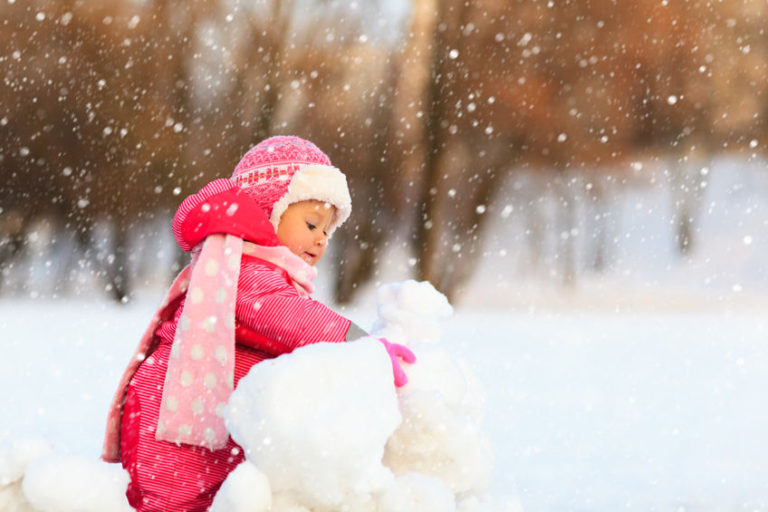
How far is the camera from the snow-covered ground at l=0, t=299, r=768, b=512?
221 centimetres

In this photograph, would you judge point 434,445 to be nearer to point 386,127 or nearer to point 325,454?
point 325,454

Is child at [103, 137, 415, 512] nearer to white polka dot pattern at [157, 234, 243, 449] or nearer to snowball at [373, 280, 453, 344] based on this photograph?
white polka dot pattern at [157, 234, 243, 449]

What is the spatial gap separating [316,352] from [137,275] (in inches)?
190

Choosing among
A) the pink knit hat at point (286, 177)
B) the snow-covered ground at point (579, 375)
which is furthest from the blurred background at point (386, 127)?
the pink knit hat at point (286, 177)

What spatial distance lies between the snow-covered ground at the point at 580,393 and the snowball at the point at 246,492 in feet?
1.08

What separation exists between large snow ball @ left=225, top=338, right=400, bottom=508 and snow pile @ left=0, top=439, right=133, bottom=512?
0.66 ft

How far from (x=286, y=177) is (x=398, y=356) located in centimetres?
41

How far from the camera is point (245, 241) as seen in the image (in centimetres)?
129

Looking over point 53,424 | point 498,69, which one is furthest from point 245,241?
point 498,69

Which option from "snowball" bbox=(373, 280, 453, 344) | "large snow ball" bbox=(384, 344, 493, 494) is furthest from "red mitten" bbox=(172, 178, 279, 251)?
"large snow ball" bbox=(384, 344, 493, 494)

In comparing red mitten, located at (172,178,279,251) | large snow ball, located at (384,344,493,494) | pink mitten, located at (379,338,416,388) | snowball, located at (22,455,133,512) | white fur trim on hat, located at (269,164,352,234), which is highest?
white fur trim on hat, located at (269,164,352,234)

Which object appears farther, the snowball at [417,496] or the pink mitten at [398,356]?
the pink mitten at [398,356]

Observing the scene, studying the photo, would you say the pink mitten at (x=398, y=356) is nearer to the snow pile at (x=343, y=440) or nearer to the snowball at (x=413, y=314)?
the snow pile at (x=343, y=440)

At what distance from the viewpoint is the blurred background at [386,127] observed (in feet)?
17.8
